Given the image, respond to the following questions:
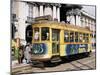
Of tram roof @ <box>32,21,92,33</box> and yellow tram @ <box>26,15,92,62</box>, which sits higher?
tram roof @ <box>32,21,92,33</box>

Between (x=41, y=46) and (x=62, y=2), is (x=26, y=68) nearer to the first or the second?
(x=41, y=46)

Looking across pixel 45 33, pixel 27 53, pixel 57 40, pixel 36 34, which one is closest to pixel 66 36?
pixel 57 40

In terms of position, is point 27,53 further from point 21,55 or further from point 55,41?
point 55,41

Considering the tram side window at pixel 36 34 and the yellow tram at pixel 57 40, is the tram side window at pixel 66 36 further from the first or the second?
the tram side window at pixel 36 34

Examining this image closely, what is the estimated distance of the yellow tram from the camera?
216 cm

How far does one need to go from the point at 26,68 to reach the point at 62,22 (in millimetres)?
671

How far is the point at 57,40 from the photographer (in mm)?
2256

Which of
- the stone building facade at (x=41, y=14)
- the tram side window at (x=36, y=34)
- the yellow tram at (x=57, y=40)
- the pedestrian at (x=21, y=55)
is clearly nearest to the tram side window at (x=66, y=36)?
the yellow tram at (x=57, y=40)

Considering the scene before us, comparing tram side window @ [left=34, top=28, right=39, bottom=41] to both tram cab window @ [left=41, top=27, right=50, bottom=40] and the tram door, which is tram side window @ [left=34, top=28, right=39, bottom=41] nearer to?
tram cab window @ [left=41, top=27, right=50, bottom=40]

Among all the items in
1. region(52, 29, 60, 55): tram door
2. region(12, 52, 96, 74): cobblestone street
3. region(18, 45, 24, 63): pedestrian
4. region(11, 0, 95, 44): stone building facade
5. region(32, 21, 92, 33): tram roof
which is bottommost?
region(12, 52, 96, 74): cobblestone street

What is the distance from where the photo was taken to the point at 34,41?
7.04ft

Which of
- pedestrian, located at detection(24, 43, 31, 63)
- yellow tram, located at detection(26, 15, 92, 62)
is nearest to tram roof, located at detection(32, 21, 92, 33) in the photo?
yellow tram, located at detection(26, 15, 92, 62)

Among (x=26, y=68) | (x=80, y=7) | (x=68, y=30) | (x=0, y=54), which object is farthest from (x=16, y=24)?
(x=80, y=7)

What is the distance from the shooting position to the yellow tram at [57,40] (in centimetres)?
216
